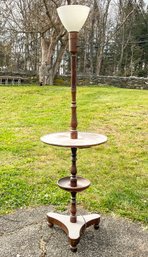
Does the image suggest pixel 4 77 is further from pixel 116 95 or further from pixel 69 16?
pixel 69 16

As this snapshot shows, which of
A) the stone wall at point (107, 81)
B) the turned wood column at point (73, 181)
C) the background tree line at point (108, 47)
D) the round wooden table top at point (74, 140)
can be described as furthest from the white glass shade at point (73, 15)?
the background tree line at point (108, 47)

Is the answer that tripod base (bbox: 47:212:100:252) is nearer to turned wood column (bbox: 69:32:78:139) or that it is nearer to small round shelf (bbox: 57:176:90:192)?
small round shelf (bbox: 57:176:90:192)

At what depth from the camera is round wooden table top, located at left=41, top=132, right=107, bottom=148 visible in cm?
217

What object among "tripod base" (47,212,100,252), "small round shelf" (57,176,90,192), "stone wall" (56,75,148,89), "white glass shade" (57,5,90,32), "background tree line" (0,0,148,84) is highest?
"background tree line" (0,0,148,84)

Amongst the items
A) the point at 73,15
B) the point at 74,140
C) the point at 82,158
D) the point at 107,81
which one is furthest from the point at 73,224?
the point at 107,81

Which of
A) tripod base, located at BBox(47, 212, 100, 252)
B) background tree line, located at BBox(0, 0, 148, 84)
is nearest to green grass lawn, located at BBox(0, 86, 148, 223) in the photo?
tripod base, located at BBox(47, 212, 100, 252)

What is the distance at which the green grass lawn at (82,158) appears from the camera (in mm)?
3061

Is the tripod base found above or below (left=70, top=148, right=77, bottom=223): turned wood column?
below

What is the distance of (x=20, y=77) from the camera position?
13328mm

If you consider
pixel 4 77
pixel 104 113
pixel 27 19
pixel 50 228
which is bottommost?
pixel 50 228

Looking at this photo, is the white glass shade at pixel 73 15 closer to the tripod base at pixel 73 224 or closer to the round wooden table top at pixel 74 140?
the round wooden table top at pixel 74 140

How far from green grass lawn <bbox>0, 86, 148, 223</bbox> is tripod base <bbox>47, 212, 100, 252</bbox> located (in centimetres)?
33

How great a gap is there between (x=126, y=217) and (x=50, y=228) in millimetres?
698

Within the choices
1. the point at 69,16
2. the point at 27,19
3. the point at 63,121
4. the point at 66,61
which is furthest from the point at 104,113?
the point at 66,61
